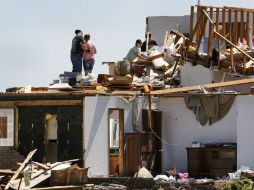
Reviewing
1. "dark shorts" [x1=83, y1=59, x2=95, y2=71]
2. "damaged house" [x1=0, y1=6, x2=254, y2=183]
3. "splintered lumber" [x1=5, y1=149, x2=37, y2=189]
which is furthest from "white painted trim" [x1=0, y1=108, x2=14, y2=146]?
"dark shorts" [x1=83, y1=59, x2=95, y2=71]

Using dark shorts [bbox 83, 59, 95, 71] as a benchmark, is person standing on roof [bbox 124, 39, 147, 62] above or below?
above

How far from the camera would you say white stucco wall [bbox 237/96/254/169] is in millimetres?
34719

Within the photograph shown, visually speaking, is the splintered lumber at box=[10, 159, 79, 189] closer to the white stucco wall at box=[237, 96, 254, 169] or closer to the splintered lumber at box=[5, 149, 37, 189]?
the splintered lumber at box=[5, 149, 37, 189]

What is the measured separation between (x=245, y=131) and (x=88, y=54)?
8.25 metres

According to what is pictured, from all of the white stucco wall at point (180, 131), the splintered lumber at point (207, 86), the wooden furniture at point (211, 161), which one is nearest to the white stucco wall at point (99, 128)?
the splintered lumber at point (207, 86)

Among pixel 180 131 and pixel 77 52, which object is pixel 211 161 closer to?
pixel 180 131

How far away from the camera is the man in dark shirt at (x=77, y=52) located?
132ft

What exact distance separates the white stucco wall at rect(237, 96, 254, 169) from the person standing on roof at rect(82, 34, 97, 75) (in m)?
7.50

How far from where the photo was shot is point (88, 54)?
4031cm

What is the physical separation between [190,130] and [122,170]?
2788 mm

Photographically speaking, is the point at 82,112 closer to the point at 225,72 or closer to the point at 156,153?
the point at 156,153

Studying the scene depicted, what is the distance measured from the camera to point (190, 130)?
3644 centimetres

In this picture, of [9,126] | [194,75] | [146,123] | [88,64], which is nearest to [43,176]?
[9,126]

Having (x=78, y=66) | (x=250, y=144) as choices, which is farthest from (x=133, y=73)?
(x=250, y=144)
